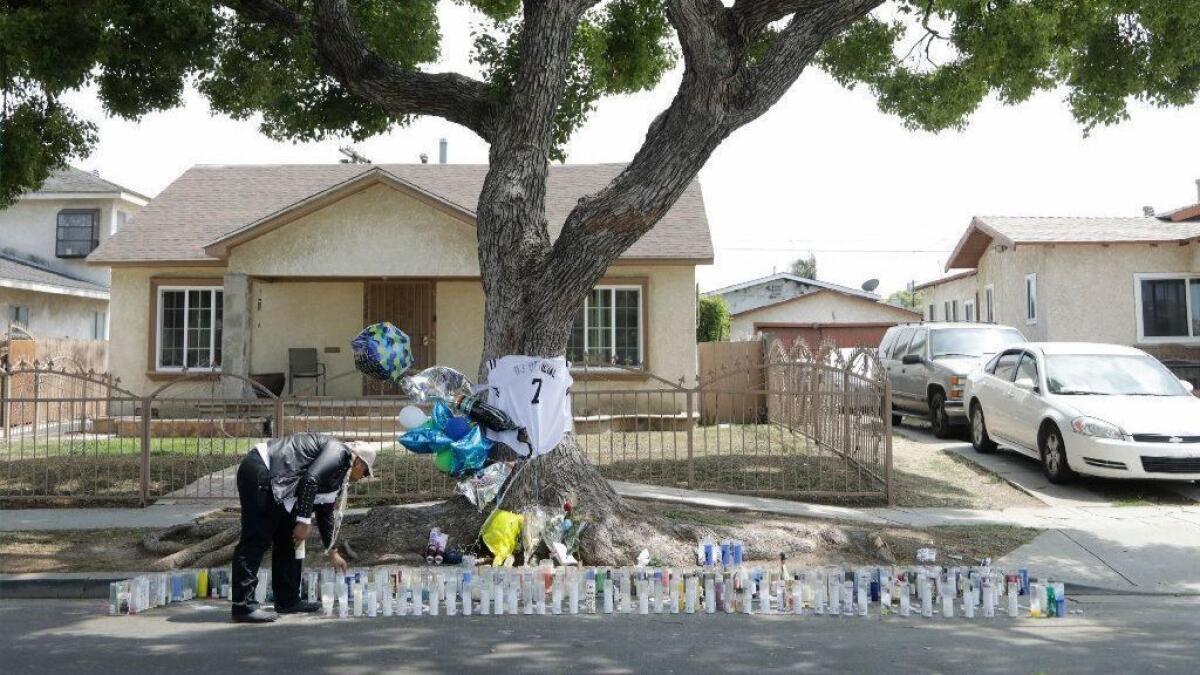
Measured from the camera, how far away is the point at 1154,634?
5746 mm

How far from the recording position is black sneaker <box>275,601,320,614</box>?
6145 mm

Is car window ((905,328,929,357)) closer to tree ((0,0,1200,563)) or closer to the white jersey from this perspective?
tree ((0,0,1200,563))

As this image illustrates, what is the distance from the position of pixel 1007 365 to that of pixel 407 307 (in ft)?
34.5

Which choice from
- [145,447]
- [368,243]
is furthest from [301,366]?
[145,447]

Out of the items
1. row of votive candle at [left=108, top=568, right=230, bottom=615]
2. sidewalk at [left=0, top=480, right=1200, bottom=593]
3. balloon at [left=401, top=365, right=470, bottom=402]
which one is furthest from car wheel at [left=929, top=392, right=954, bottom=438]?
row of votive candle at [left=108, top=568, right=230, bottom=615]

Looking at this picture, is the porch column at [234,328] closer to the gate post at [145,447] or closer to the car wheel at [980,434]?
the gate post at [145,447]

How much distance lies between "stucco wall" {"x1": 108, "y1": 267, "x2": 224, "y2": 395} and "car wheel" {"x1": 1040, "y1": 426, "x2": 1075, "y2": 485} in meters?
13.8

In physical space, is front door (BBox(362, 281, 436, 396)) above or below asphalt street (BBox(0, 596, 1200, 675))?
above

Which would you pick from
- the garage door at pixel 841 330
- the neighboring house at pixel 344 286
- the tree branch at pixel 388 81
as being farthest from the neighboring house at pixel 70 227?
the garage door at pixel 841 330

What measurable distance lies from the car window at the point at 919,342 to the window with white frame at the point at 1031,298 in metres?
5.57

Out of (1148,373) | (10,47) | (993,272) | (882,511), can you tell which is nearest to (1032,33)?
(1148,373)

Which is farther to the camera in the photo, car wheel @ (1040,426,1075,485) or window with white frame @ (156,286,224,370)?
window with white frame @ (156,286,224,370)

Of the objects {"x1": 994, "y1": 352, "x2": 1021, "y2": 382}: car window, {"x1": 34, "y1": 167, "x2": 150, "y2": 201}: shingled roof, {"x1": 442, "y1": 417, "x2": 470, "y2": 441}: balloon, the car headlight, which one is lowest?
the car headlight

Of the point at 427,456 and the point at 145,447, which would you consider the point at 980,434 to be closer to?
the point at 427,456
